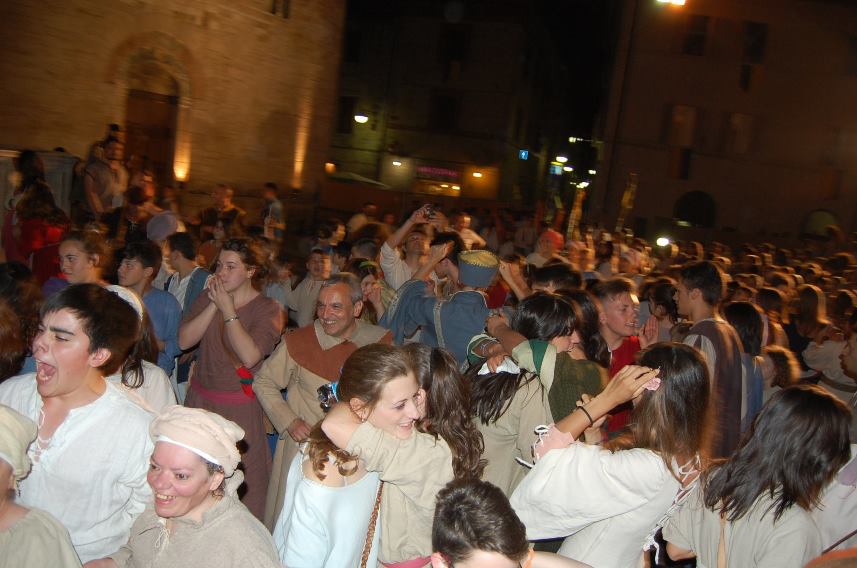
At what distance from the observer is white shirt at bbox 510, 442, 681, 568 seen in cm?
268

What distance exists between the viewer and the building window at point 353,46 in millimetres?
36062

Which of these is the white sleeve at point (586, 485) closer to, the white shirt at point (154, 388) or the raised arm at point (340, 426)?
the raised arm at point (340, 426)

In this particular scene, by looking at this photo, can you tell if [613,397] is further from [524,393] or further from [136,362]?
[136,362]

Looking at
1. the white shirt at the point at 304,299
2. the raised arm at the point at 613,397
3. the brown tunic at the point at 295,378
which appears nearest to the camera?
the raised arm at the point at 613,397

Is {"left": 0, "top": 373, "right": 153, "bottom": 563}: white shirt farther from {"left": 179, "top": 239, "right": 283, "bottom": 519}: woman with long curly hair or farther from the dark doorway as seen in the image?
the dark doorway

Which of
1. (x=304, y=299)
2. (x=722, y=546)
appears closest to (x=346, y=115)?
(x=304, y=299)

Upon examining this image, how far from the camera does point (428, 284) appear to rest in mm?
5629

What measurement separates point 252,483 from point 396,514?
6.15 ft

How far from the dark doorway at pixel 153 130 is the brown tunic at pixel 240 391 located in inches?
433

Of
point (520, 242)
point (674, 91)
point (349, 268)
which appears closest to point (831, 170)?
point (674, 91)

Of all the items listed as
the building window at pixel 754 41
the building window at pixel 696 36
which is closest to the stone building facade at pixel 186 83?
the building window at pixel 696 36

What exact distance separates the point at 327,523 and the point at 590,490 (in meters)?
0.99

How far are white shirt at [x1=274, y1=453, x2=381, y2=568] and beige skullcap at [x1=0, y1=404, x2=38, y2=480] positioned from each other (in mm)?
936

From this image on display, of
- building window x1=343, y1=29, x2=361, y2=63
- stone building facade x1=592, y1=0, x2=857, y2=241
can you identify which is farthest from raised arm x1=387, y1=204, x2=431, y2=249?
building window x1=343, y1=29, x2=361, y2=63
